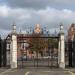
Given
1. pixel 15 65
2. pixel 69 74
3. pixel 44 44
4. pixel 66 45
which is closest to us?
pixel 69 74

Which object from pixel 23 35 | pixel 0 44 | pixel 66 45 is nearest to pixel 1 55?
pixel 0 44

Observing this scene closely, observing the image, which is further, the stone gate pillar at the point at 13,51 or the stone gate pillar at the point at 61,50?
the stone gate pillar at the point at 61,50

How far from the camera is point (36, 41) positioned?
310 ft

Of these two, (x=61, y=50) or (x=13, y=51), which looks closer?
(x=13, y=51)

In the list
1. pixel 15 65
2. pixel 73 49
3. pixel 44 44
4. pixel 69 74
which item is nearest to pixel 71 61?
pixel 73 49

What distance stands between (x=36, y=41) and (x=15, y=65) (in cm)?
4713

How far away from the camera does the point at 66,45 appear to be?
5078 centimetres

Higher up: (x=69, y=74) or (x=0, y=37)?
(x=0, y=37)

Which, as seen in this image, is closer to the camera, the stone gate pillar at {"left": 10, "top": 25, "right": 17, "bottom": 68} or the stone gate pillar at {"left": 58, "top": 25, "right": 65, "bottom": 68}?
the stone gate pillar at {"left": 10, "top": 25, "right": 17, "bottom": 68}

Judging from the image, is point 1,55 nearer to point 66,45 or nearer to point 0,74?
point 66,45

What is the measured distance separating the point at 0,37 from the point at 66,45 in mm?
8914

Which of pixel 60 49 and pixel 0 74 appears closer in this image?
pixel 0 74

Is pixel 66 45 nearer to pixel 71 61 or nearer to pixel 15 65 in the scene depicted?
pixel 71 61

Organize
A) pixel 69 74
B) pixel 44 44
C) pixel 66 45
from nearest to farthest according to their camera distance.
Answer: pixel 69 74
pixel 66 45
pixel 44 44
